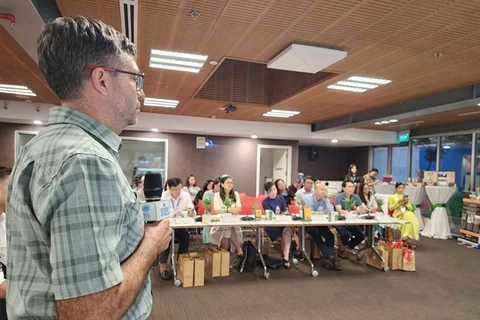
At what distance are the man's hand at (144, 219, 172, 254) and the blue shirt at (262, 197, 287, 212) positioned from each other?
449cm

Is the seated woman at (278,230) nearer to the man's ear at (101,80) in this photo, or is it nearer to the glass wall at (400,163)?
the man's ear at (101,80)

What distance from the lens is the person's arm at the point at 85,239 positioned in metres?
0.59

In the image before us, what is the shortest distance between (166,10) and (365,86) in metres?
3.51

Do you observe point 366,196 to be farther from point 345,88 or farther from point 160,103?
point 160,103

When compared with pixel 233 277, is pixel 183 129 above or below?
above

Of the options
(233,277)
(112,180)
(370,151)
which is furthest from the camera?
(370,151)

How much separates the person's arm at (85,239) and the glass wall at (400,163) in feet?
36.2

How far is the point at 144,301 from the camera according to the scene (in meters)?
0.81

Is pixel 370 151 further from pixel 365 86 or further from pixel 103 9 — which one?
pixel 103 9

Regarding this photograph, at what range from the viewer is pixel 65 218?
60 cm

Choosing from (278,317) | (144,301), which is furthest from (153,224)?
(278,317)

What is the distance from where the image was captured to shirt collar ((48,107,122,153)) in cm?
73

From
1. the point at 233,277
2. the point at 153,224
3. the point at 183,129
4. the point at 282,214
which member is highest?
the point at 183,129

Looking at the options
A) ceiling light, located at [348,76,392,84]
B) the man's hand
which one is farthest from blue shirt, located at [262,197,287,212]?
the man's hand
